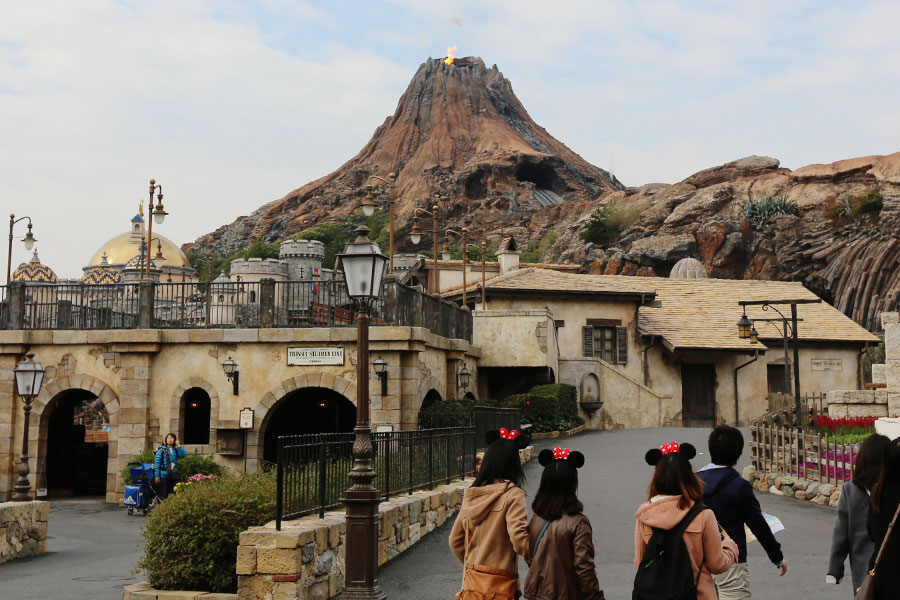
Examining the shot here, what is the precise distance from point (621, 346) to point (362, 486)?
91.2 ft

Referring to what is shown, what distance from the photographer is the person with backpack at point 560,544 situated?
558 cm

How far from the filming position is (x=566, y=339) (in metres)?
35.6

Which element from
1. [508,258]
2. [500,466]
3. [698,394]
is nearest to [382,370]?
[500,466]

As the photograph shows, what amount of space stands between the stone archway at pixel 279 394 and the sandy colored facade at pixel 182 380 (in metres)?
0.02

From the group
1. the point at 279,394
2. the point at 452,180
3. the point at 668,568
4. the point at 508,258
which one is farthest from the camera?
the point at 452,180

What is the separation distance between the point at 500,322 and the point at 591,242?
60761 millimetres

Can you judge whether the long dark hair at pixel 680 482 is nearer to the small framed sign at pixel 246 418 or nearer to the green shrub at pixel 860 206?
the small framed sign at pixel 246 418

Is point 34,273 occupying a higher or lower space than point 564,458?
higher

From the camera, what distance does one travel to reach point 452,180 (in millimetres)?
157125

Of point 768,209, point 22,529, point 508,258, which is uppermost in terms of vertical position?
point 768,209

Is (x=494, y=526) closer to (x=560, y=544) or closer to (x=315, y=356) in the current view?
(x=560, y=544)

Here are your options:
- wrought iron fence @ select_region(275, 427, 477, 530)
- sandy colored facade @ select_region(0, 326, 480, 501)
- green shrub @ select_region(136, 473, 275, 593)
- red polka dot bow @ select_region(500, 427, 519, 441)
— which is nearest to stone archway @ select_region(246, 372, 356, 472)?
sandy colored facade @ select_region(0, 326, 480, 501)

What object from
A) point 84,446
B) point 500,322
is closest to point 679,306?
point 500,322

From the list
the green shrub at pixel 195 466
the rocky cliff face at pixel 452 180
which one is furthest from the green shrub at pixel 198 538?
the rocky cliff face at pixel 452 180
